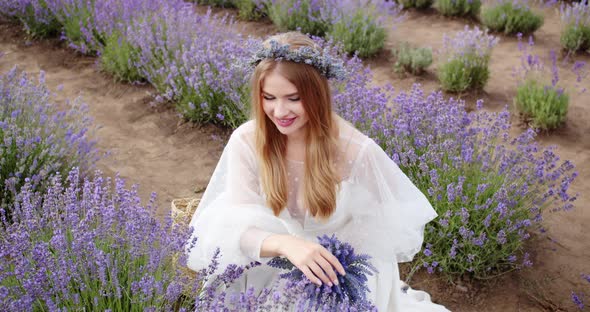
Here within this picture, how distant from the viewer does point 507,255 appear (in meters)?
3.05

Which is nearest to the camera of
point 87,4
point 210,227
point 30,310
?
point 30,310

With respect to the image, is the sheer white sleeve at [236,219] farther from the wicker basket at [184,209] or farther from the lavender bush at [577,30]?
the lavender bush at [577,30]

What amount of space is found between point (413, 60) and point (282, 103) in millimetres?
3465

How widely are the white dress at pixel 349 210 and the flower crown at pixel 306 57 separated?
0.86ft

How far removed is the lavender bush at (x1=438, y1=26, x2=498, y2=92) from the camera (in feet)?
16.4

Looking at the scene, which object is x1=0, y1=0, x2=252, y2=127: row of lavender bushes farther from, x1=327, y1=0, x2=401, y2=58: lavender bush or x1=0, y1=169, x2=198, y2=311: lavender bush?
x1=0, y1=169, x2=198, y2=311: lavender bush

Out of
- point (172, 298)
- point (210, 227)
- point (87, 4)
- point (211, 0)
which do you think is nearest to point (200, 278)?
point (172, 298)

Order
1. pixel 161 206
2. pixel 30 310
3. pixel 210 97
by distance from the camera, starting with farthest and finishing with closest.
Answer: pixel 210 97 → pixel 161 206 → pixel 30 310

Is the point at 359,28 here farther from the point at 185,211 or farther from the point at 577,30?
the point at 185,211

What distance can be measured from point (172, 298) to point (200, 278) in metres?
0.12

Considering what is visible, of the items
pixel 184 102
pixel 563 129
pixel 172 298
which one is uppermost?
pixel 172 298

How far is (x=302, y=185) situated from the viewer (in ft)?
7.53

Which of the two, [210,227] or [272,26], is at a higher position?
[210,227]

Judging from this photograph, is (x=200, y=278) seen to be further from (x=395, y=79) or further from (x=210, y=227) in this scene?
(x=395, y=79)
